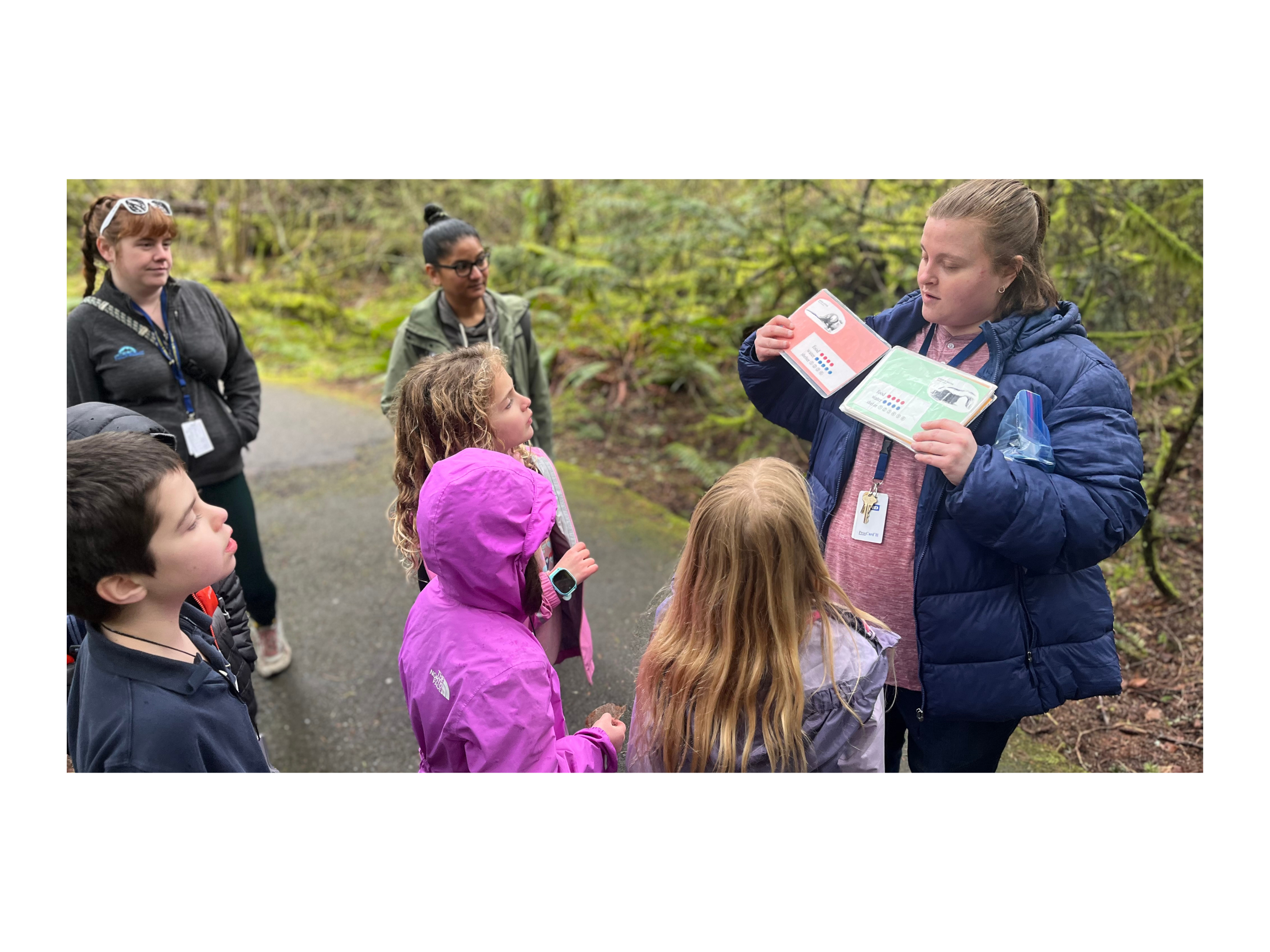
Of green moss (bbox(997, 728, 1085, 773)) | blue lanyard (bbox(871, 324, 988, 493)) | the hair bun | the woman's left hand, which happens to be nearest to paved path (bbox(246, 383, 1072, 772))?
green moss (bbox(997, 728, 1085, 773))

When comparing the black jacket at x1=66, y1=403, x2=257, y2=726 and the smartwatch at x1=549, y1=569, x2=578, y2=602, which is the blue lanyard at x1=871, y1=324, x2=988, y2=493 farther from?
the black jacket at x1=66, y1=403, x2=257, y2=726

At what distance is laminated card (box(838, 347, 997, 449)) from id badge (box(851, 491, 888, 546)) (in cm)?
21

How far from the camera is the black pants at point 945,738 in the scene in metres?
2.11

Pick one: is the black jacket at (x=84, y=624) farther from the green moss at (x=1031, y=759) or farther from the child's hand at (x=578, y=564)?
the green moss at (x=1031, y=759)

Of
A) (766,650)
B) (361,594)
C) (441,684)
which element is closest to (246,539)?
(361,594)

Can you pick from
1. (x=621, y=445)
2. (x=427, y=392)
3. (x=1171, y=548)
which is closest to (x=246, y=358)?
A: (x=427, y=392)

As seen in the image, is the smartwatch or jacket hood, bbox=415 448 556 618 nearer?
jacket hood, bbox=415 448 556 618

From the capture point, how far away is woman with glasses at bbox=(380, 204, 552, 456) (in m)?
3.36

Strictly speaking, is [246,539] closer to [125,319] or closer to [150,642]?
[125,319]

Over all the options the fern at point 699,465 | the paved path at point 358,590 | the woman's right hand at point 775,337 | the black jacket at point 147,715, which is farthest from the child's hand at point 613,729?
the fern at point 699,465

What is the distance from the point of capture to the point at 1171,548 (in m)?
4.40

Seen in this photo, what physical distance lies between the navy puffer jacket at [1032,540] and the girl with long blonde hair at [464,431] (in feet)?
2.83

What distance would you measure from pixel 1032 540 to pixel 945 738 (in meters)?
0.66

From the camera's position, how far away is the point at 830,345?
7.27ft
